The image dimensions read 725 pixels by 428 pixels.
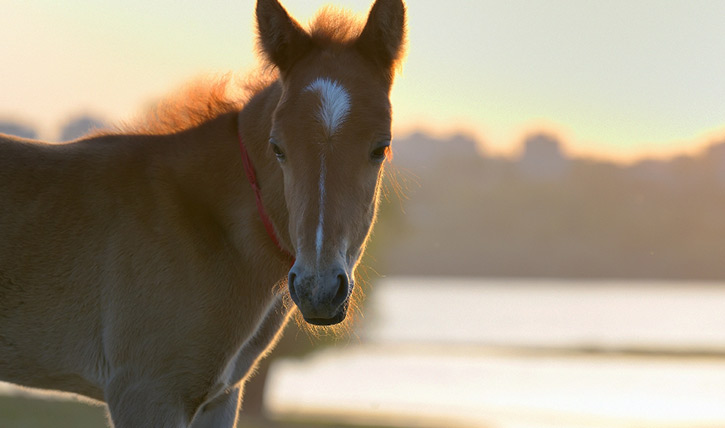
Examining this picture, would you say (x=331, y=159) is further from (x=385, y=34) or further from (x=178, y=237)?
(x=178, y=237)

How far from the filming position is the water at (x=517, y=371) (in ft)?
67.6

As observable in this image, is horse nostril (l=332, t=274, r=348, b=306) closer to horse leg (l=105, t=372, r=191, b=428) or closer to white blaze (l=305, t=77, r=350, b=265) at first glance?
white blaze (l=305, t=77, r=350, b=265)

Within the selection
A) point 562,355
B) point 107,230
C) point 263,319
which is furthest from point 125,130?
point 562,355

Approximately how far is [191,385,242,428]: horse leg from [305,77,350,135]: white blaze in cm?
174

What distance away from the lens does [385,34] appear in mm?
4043

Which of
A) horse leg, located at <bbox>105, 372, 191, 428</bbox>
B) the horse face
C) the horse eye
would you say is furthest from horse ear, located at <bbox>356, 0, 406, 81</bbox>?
horse leg, located at <bbox>105, 372, 191, 428</bbox>

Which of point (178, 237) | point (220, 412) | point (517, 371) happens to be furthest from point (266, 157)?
point (517, 371)

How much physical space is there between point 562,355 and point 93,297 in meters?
37.1

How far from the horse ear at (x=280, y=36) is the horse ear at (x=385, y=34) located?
12.9 inches

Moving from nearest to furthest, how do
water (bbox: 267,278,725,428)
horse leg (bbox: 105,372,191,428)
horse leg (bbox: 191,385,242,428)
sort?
horse leg (bbox: 105,372,191,428) → horse leg (bbox: 191,385,242,428) → water (bbox: 267,278,725,428)

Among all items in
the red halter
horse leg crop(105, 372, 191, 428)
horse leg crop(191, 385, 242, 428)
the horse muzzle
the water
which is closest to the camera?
the horse muzzle

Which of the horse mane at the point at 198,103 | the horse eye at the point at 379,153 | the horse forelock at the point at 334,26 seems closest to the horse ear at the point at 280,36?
the horse forelock at the point at 334,26

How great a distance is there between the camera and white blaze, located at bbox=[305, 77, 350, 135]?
3.60 m

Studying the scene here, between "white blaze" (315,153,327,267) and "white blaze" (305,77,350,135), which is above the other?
"white blaze" (305,77,350,135)
